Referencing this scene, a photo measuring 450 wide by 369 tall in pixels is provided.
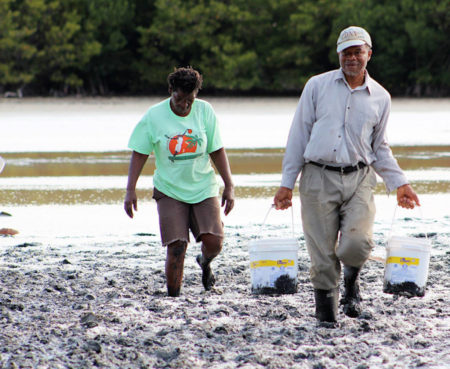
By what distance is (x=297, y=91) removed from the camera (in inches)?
1499

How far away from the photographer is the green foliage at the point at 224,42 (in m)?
34.5

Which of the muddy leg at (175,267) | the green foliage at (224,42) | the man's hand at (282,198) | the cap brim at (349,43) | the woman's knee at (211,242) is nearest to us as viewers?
the cap brim at (349,43)

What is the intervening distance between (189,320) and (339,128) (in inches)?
58.1

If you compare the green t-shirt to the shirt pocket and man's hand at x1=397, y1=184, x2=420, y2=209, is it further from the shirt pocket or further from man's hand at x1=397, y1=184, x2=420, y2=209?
man's hand at x1=397, y1=184, x2=420, y2=209

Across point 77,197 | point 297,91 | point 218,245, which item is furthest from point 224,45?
point 218,245

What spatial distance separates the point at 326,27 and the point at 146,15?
9.05m

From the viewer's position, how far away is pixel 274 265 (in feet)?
17.0

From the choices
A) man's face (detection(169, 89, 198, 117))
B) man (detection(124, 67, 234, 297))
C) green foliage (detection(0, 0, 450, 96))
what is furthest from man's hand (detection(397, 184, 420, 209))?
green foliage (detection(0, 0, 450, 96))

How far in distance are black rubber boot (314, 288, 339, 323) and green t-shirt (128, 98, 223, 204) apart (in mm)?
1204

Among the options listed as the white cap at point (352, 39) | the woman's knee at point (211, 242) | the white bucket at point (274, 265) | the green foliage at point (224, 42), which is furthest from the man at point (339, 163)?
the green foliage at point (224, 42)

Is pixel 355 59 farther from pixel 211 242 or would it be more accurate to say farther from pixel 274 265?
pixel 211 242

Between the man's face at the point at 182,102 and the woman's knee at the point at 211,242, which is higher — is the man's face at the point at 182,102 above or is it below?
above

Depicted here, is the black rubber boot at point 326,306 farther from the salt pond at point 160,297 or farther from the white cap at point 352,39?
the white cap at point 352,39

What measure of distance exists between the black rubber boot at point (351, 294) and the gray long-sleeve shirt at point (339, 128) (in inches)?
23.9
